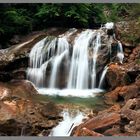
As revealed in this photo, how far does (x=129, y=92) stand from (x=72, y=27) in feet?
4.49

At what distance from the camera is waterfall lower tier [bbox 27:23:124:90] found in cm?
523

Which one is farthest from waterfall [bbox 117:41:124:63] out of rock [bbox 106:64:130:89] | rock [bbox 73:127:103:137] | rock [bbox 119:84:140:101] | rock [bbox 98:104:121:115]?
rock [bbox 73:127:103:137]

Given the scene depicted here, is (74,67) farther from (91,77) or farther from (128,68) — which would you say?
(128,68)

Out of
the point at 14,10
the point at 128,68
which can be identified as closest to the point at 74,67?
the point at 128,68

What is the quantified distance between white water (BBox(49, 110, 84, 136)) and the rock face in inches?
2.8

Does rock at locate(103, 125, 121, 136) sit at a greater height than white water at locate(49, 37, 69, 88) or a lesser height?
lesser

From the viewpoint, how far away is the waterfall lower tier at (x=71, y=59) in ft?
17.1

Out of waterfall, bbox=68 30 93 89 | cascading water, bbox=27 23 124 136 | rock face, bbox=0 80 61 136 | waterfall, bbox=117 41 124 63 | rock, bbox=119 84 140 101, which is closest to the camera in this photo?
rock face, bbox=0 80 61 136

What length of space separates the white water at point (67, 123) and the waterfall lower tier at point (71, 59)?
0.47 meters

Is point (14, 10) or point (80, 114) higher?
point (14, 10)

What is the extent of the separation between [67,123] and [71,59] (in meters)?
1.24

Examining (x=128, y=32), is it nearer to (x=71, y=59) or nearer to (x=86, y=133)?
(x=71, y=59)

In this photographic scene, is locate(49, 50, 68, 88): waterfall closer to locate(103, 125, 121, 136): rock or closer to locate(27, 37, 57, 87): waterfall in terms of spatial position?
locate(27, 37, 57, 87): waterfall

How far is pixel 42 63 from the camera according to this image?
568cm
